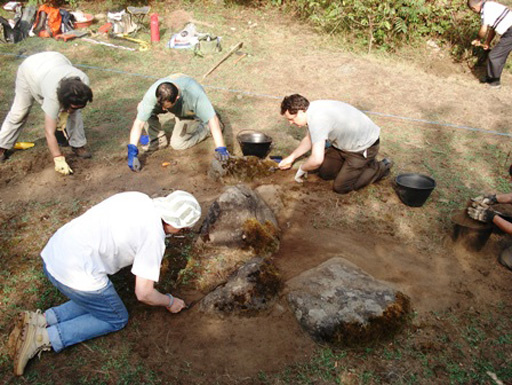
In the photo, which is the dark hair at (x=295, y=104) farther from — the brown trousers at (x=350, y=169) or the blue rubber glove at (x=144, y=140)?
the blue rubber glove at (x=144, y=140)

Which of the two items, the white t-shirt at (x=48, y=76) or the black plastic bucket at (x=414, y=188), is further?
the white t-shirt at (x=48, y=76)

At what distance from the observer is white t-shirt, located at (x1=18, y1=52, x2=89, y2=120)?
457 centimetres

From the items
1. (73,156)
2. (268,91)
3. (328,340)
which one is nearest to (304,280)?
(328,340)

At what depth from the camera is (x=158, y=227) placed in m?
2.67

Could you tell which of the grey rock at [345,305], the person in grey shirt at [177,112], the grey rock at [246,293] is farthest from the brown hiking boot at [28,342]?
the person in grey shirt at [177,112]

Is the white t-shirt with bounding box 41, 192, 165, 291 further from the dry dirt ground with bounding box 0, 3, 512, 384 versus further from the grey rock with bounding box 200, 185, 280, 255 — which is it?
the grey rock with bounding box 200, 185, 280, 255

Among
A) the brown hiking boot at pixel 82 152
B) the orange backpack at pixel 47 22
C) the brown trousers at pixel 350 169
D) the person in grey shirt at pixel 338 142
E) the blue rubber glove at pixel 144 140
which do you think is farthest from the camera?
the orange backpack at pixel 47 22

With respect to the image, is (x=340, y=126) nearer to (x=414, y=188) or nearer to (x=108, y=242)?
(x=414, y=188)

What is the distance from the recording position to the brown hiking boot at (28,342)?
2.85 meters

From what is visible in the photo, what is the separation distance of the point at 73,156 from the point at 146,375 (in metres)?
3.53

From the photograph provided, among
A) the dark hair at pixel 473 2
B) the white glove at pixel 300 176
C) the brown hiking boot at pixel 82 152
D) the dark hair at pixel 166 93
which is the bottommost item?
the brown hiking boot at pixel 82 152

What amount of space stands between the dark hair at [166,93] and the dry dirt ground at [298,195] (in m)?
1.04

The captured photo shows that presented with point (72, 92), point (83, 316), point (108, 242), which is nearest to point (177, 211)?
point (108, 242)

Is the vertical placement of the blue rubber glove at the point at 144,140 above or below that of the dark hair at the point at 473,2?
below
